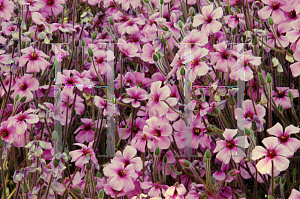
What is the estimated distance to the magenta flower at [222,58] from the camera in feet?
2.31

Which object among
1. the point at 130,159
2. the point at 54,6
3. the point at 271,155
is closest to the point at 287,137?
the point at 271,155

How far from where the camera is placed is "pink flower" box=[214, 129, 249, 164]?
66cm

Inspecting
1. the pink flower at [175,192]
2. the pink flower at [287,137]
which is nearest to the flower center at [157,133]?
the pink flower at [175,192]

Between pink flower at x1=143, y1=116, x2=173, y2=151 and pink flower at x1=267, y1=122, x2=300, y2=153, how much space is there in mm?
197

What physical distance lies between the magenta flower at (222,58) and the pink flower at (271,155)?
17 cm

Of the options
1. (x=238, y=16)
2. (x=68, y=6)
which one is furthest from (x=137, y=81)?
(x=68, y=6)

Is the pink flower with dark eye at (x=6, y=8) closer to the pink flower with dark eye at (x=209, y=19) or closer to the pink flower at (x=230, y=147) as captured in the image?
the pink flower with dark eye at (x=209, y=19)

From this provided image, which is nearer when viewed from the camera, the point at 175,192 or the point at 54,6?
the point at 175,192

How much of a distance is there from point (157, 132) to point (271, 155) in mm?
223

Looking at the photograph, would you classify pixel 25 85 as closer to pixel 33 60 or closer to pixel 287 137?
pixel 33 60

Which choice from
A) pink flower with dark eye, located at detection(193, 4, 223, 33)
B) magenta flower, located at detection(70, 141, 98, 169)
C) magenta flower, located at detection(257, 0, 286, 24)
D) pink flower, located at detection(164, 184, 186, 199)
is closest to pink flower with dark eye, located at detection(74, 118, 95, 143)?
magenta flower, located at detection(70, 141, 98, 169)

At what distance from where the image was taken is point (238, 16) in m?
0.77

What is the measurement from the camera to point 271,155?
628 millimetres

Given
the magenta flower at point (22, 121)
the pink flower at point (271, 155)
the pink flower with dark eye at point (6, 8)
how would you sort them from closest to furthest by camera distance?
the pink flower at point (271, 155) → the magenta flower at point (22, 121) → the pink flower with dark eye at point (6, 8)
